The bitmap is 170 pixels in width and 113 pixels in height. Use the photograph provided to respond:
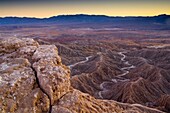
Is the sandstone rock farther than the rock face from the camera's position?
Yes

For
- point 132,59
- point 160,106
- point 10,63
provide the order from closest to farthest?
point 10,63
point 160,106
point 132,59

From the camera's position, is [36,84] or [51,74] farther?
[51,74]

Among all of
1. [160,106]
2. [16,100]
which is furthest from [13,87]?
[160,106]

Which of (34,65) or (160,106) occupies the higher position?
(34,65)

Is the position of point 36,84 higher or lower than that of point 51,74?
lower

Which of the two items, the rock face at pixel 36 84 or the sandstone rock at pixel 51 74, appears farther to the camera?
the sandstone rock at pixel 51 74

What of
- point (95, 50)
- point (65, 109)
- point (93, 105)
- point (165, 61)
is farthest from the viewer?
point (95, 50)

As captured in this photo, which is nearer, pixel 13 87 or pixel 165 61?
pixel 13 87

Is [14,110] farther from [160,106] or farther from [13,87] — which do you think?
[160,106]
